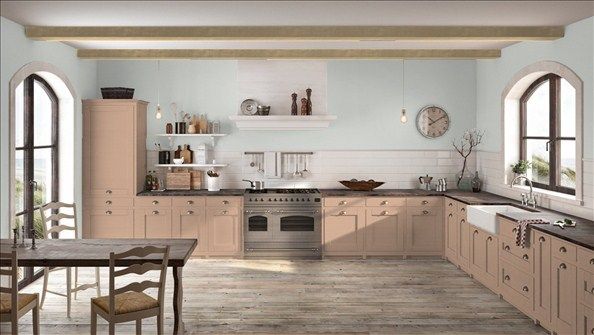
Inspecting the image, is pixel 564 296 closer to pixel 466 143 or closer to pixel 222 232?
pixel 466 143

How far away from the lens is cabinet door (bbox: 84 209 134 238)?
8.46m

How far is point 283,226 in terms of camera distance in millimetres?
8516

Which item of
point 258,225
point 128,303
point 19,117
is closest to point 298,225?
point 258,225

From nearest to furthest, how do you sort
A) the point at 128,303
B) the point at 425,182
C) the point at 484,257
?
1. the point at 128,303
2. the point at 484,257
3. the point at 425,182

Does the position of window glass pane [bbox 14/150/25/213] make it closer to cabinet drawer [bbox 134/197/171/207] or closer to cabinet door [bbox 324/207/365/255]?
cabinet drawer [bbox 134/197/171/207]

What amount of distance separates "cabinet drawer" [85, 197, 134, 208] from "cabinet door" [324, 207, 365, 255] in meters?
2.85

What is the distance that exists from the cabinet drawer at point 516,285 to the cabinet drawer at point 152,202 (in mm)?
4637

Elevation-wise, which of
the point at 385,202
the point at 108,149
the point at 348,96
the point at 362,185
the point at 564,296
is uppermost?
the point at 348,96

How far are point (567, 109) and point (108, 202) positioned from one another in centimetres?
617

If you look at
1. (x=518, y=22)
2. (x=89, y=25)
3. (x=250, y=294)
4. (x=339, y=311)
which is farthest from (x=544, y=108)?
(x=89, y=25)

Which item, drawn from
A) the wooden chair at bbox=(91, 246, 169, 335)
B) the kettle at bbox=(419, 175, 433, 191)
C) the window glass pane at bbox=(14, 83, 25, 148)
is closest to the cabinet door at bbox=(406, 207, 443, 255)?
the kettle at bbox=(419, 175, 433, 191)

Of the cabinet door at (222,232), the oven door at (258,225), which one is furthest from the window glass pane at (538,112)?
the cabinet door at (222,232)

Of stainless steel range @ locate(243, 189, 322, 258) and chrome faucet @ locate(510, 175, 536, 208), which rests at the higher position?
chrome faucet @ locate(510, 175, 536, 208)

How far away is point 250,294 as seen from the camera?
670 cm
